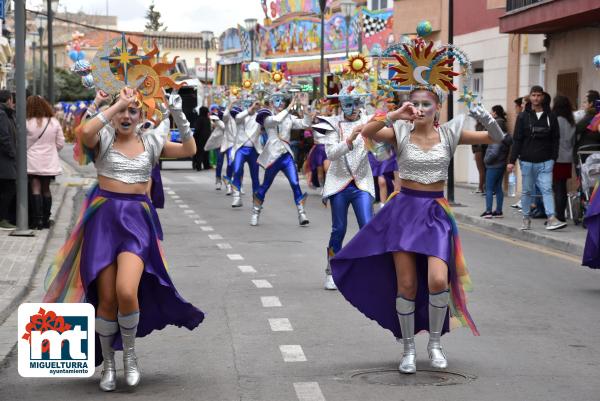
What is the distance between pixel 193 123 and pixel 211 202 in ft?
57.4

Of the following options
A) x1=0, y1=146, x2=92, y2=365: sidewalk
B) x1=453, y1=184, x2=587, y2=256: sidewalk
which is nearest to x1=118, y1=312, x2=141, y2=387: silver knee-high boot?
x1=0, y1=146, x2=92, y2=365: sidewalk

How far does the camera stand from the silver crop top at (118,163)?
24.0ft

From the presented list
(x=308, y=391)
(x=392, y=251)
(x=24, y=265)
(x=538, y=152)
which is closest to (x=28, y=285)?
(x=24, y=265)

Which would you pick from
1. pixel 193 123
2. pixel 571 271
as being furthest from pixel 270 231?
pixel 193 123

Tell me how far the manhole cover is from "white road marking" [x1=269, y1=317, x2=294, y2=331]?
1.71 m

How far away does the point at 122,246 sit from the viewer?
7.09 m

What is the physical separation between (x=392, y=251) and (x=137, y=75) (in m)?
1.88

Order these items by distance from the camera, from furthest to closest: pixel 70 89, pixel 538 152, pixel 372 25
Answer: pixel 70 89
pixel 372 25
pixel 538 152

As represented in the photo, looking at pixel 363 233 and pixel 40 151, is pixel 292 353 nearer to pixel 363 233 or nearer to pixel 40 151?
pixel 363 233

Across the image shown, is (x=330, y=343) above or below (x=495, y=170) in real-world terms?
below

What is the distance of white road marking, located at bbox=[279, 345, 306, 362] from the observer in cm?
803

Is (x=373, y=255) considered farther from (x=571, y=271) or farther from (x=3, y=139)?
(x=3, y=139)

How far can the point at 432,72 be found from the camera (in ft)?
26.2

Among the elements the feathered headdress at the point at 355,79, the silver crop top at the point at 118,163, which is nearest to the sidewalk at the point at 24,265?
the silver crop top at the point at 118,163
